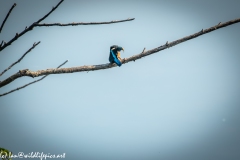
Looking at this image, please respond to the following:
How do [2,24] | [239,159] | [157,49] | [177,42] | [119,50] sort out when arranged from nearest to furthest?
1. [2,24]
2. [177,42]
3. [157,49]
4. [119,50]
5. [239,159]

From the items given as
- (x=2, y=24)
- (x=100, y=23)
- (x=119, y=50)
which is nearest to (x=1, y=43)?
(x=2, y=24)

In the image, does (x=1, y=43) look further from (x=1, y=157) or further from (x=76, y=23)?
(x=1, y=157)

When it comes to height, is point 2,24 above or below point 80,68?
below

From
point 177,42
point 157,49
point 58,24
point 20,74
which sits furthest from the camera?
point 157,49

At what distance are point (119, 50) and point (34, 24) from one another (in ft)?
15.2

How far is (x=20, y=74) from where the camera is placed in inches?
68.7

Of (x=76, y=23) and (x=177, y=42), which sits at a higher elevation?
Answer: (x=177, y=42)

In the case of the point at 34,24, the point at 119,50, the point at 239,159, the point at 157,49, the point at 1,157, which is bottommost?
the point at 1,157

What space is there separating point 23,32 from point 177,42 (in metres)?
1.23

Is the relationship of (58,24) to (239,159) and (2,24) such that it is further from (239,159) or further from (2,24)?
(239,159)

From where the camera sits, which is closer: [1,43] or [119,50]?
[1,43]

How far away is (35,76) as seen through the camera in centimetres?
Answer: 183

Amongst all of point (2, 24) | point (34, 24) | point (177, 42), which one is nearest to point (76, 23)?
point (34, 24)

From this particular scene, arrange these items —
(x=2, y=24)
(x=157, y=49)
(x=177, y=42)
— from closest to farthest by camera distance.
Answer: (x=2, y=24)
(x=177, y=42)
(x=157, y=49)
